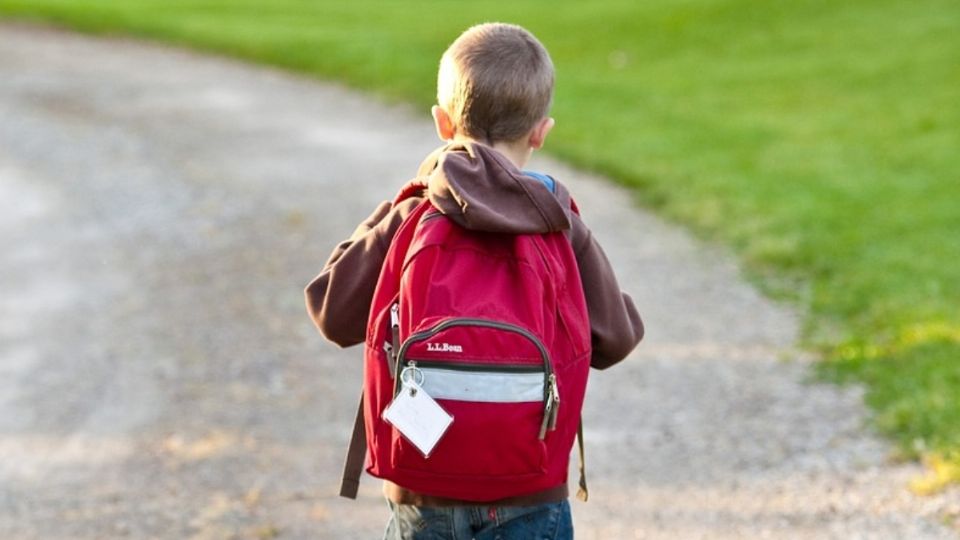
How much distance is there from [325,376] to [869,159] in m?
6.10

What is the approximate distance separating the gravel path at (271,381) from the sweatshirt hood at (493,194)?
221 centimetres

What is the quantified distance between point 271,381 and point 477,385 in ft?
12.3

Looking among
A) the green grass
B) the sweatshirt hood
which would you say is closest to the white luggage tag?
the sweatshirt hood

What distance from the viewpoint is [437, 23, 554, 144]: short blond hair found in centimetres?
245

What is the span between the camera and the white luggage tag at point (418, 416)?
2.33 metres

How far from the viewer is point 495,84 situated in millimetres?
2445

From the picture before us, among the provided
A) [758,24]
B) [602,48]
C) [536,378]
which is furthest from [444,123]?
[758,24]

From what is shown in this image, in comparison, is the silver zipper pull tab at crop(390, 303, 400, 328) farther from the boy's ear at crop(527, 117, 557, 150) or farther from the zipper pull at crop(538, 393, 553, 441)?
the boy's ear at crop(527, 117, 557, 150)

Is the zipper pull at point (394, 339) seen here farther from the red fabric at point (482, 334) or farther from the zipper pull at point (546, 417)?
the zipper pull at point (546, 417)

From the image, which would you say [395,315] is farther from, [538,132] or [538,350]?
[538,132]

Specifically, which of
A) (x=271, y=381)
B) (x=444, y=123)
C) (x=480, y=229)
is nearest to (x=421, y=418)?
(x=480, y=229)

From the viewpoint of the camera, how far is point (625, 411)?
5.61m

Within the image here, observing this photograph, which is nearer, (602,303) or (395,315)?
(395,315)

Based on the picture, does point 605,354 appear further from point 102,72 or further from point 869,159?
point 102,72
